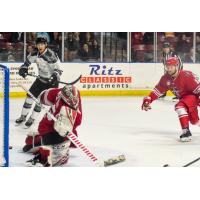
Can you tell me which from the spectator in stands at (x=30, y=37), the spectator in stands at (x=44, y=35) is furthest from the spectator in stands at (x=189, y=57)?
the spectator in stands at (x=30, y=37)

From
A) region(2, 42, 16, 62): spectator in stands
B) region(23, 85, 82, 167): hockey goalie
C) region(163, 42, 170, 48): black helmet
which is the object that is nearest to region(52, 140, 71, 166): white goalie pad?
region(23, 85, 82, 167): hockey goalie

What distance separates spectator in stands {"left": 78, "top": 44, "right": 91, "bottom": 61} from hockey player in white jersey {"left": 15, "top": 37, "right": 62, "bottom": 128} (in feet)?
0.57

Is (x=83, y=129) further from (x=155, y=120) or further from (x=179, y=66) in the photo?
(x=179, y=66)

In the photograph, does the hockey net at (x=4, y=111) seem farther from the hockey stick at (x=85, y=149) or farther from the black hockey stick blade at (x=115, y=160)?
the black hockey stick blade at (x=115, y=160)

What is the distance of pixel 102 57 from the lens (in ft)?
14.6

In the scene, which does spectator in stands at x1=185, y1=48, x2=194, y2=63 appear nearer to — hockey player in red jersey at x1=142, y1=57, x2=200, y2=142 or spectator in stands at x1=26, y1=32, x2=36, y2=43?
hockey player in red jersey at x1=142, y1=57, x2=200, y2=142

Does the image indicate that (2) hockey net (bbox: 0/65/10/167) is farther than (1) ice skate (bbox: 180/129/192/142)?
No

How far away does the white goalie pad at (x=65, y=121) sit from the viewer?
14.4 feet

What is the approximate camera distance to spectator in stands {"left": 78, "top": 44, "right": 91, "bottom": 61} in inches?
175

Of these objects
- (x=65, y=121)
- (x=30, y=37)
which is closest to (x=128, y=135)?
(x=65, y=121)

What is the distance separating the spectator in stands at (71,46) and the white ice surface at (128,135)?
327 millimetres

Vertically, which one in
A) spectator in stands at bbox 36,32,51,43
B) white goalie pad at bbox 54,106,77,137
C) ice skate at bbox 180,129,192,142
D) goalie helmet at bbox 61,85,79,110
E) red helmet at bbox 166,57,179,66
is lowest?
ice skate at bbox 180,129,192,142

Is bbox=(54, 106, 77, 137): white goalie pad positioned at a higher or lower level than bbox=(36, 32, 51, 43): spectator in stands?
lower
